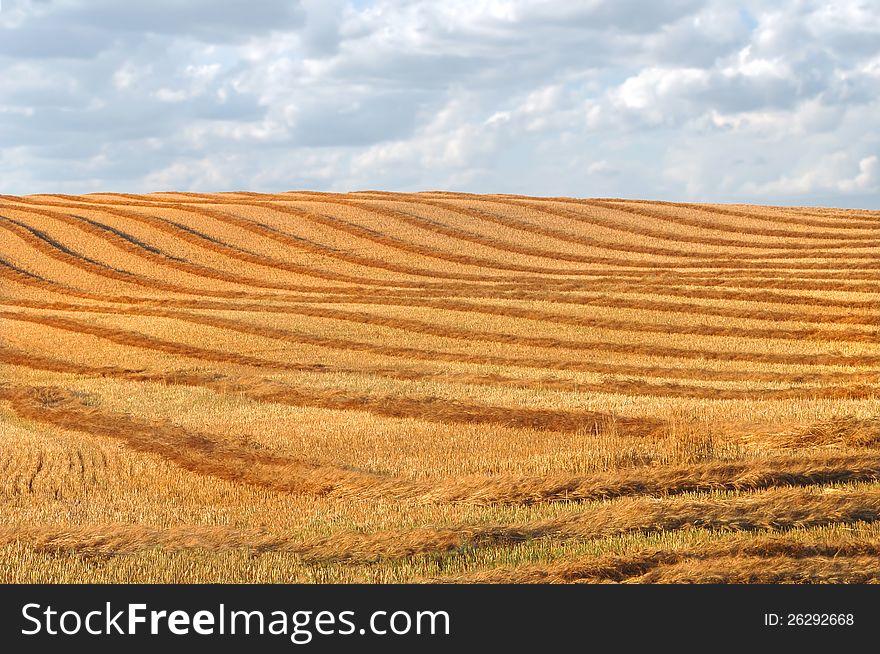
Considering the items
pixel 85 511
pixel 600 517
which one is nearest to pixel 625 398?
pixel 600 517

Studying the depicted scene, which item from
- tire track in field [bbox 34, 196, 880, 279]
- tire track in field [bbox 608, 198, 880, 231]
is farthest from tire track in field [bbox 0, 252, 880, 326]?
tire track in field [bbox 608, 198, 880, 231]

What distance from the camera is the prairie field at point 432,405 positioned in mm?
8648

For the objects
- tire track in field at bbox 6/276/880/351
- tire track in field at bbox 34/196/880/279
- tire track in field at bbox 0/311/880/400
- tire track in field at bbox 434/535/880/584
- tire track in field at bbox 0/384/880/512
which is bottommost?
tire track in field at bbox 434/535/880/584

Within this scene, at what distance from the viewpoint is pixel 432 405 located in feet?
54.8

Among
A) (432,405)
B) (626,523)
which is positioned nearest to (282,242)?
(432,405)

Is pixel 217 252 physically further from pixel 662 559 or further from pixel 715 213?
pixel 662 559

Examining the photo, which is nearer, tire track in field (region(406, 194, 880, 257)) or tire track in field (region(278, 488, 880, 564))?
tire track in field (region(278, 488, 880, 564))

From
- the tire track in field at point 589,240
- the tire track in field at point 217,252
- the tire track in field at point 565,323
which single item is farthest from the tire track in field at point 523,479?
the tire track in field at point 589,240

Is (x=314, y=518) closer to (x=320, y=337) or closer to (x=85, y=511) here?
(x=85, y=511)

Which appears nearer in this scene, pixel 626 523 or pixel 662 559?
pixel 662 559

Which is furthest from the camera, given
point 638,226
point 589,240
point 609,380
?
point 638,226

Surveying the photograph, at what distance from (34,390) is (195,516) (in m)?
9.67

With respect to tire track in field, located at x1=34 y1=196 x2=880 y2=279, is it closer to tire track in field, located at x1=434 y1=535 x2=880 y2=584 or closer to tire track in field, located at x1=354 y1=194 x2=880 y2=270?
tire track in field, located at x1=354 y1=194 x2=880 y2=270

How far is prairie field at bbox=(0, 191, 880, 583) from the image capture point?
8.65 meters
